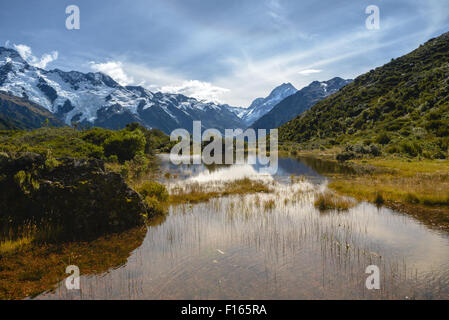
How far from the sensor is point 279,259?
11539 millimetres

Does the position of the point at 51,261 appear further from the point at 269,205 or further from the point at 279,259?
the point at 269,205

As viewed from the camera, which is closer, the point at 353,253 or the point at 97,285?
the point at 97,285

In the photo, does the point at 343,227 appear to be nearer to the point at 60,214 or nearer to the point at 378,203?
the point at 378,203

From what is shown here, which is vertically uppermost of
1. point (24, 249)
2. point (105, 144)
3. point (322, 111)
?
point (322, 111)

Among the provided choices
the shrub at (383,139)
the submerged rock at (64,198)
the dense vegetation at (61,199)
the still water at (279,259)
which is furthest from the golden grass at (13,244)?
the shrub at (383,139)

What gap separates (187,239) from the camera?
13.9 metres

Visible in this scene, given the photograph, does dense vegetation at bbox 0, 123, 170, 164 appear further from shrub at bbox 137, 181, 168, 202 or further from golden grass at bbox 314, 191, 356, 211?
golden grass at bbox 314, 191, 356, 211

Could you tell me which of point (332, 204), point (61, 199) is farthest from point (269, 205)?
point (61, 199)

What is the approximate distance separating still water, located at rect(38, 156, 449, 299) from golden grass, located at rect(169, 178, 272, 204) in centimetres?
495

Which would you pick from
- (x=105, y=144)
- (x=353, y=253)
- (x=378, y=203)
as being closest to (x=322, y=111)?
(x=105, y=144)

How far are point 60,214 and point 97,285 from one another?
6710mm

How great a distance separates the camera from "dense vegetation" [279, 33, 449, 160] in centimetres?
6025

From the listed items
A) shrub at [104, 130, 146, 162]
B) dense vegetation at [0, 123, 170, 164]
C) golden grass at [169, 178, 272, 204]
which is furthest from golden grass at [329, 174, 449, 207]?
shrub at [104, 130, 146, 162]
